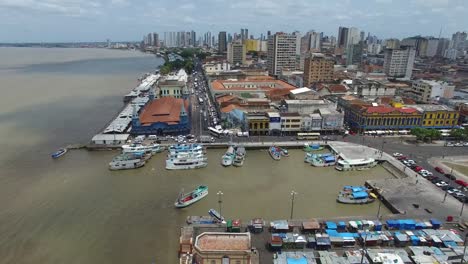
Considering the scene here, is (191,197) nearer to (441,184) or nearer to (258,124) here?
(258,124)

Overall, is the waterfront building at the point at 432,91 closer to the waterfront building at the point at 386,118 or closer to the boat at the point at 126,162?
the waterfront building at the point at 386,118

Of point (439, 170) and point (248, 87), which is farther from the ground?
point (248, 87)

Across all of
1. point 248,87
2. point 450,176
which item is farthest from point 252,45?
point 450,176

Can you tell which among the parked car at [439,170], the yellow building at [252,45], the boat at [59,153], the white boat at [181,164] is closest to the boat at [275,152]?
the white boat at [181,164]

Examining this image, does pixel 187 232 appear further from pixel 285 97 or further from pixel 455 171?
pixel 285 97

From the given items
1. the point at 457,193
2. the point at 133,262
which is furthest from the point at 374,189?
the point at 133,262

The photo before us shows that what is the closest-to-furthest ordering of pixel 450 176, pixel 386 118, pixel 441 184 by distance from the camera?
pixel 441 184 < pixel 450 176 < pixel 386 118
